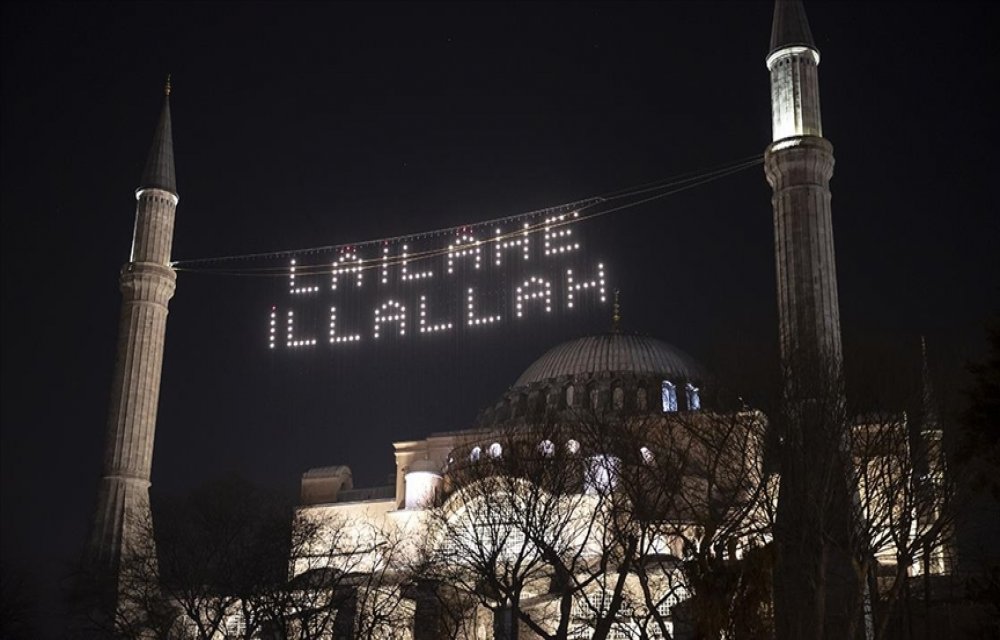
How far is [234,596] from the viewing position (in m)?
30.4

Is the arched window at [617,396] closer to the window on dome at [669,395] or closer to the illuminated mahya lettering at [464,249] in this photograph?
the window on dome at [669,395]

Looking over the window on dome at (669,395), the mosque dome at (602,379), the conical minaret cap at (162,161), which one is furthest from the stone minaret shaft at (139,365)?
the window on dome at (669,395)

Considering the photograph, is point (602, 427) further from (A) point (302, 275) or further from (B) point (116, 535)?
(B) point (116, 535)

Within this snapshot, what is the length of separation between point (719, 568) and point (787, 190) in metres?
16.0

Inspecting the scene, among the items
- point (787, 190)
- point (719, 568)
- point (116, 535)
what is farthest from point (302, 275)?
point (719, 568)

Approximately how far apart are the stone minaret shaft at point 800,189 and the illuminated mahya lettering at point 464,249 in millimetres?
8450

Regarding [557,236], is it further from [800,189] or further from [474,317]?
[800,189]

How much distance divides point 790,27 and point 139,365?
917 inches

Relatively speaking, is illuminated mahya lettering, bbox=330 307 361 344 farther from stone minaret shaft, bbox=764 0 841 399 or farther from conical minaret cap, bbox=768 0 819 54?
conical minaret cap, bbox=768 0 819 54

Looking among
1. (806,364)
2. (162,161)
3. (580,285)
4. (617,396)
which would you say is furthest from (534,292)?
(162,161)

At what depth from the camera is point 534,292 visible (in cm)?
3269

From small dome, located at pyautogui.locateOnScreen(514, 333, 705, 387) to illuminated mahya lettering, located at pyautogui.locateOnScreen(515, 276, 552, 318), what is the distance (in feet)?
50.2

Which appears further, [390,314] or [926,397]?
[390,314]

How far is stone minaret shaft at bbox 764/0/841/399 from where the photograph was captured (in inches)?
1213
